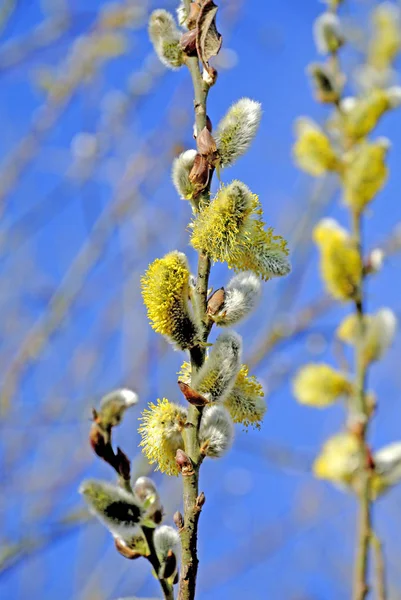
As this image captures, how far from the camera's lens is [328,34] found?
73.7 inches

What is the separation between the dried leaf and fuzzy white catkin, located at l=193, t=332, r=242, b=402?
39 centimetres

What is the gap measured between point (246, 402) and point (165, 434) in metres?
0.13

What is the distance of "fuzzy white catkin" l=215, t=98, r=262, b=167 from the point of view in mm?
935

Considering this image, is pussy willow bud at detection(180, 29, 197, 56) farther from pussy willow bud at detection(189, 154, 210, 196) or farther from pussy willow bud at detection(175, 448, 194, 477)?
pussy willow bud at detection(175, 448, 194, 477)

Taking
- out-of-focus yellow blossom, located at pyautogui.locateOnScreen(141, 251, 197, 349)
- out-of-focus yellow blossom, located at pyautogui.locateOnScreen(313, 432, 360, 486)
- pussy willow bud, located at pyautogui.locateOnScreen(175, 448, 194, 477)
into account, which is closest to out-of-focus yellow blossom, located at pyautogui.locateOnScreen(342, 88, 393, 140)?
out-of-focus yellow blossom, located at pyautogui.locateOnScreen(313, 432, 360, 486)

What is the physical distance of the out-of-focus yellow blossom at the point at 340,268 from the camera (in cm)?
157

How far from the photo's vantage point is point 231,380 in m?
0.85

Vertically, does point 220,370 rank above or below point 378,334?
below

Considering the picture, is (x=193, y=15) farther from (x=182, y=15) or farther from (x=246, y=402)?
(x=246, y=402)

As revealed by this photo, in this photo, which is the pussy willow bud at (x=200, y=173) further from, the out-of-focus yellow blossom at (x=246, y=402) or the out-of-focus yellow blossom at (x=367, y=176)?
the out-of-focus yellow blossom at (x=367, y=176)

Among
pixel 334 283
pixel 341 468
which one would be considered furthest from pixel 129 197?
pixel 341 468

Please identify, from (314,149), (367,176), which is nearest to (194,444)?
(367,176)

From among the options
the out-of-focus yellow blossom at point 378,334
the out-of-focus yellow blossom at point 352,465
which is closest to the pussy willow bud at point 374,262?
the out-of-focus yellow blossom at point 378,334

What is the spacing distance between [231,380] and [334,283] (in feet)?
2.58
